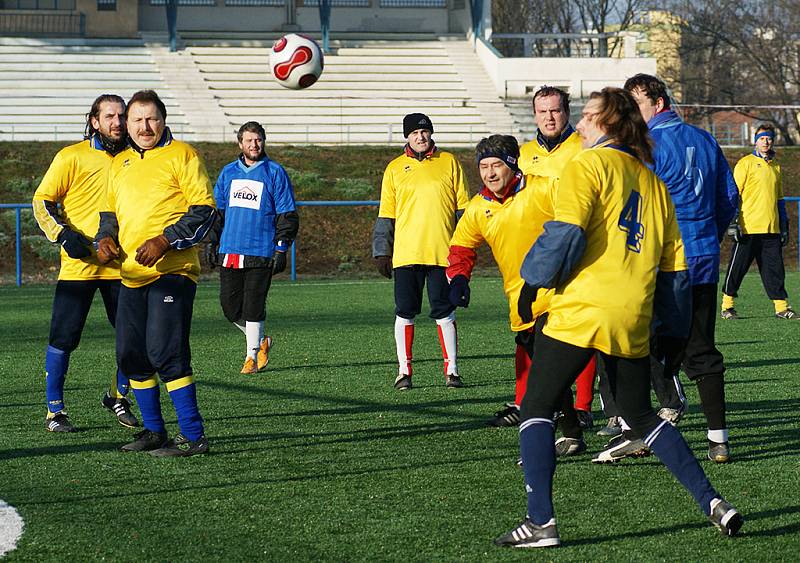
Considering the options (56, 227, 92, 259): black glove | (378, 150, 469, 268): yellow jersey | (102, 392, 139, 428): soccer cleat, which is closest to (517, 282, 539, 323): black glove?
(56, 227, 92, 259): black glove

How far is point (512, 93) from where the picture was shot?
38625mm

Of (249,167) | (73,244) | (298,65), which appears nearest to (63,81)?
(298,65)

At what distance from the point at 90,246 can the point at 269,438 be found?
4.95 feet

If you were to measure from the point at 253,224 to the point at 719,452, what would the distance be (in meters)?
4.84

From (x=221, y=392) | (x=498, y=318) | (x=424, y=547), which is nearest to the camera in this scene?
(x=424, y=547)

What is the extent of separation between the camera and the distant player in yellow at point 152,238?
263 inches

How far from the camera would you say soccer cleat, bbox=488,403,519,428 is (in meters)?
7.80

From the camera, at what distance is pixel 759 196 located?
14516 mm

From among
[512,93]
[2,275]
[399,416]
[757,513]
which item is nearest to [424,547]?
[757,513]

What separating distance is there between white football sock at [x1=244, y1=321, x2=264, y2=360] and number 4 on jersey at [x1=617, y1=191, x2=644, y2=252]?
5962mm

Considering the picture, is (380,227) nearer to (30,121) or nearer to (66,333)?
(66,333)

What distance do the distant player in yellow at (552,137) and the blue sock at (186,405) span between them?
2250 millimetres

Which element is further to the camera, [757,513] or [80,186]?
[80,186]

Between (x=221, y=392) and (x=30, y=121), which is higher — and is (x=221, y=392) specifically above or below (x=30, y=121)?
below
